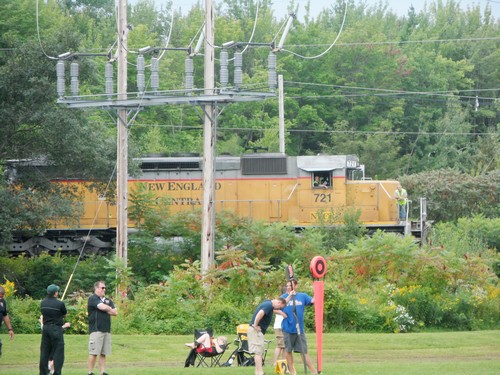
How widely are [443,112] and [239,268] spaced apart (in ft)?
167

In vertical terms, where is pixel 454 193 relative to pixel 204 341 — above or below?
above

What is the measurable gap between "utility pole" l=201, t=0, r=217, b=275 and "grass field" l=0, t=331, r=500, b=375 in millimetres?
4144

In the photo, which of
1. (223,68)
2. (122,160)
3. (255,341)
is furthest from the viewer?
(122,160)

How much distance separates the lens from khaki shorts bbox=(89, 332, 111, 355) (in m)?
17.2

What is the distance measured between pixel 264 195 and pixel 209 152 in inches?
500

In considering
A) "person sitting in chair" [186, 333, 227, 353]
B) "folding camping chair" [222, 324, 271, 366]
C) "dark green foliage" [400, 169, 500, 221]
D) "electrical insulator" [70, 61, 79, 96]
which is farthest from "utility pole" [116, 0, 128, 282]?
"dark green foliage" [400, 169, 500, 221]

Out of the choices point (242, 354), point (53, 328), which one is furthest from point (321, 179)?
point (53, 328)

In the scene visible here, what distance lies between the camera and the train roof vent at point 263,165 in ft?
131

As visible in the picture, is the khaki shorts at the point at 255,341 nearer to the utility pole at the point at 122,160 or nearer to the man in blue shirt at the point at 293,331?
the man in blue shirt at the point at 293,331

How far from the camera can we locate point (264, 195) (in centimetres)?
4012

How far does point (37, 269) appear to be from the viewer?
35.3 m

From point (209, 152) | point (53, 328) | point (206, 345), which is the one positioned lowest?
point (206, 345)

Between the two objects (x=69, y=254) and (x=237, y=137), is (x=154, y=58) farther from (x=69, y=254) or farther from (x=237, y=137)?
(x=237, y=137)

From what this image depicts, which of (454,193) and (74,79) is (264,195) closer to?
(74,79)
